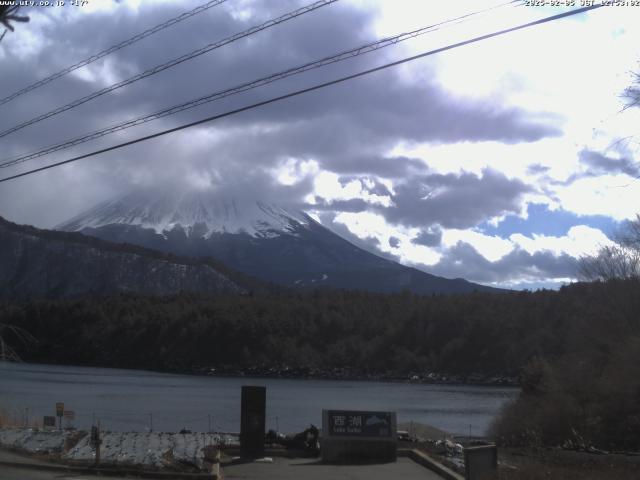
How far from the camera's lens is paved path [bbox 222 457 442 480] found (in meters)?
19.0

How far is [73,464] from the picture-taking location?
1892 cm

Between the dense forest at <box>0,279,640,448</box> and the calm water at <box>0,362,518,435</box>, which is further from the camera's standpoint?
the dense forest at <box>0,279,640,448</box>

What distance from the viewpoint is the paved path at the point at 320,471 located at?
1900 cm

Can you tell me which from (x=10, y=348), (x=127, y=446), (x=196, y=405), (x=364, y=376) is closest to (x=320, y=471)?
(x=127, y=446)

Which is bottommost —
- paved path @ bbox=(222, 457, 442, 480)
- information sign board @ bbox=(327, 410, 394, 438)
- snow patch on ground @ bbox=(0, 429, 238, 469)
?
paved path @ bbox=(222, 457, 442, 480)

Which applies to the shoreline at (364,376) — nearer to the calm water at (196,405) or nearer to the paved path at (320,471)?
the calm water at (196,405)

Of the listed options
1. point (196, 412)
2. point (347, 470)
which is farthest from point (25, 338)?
point (196, 412)

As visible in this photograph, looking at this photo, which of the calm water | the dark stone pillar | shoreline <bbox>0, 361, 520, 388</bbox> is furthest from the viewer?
shoreline <bbox>0, 361, 520, 388</bbox>

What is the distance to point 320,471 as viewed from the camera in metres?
20.0

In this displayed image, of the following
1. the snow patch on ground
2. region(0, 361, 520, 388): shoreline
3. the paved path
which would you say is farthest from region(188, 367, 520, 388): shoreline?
the paved path

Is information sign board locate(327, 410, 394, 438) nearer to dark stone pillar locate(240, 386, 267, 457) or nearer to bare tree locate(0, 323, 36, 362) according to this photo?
dark stone pillar locate(240, 386, 267, 457)

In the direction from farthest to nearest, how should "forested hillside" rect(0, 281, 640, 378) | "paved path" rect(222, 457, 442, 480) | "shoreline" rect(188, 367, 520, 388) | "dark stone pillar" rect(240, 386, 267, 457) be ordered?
1. "forested hillside" rect(0, 281, 640, 378)
2. "shoreline" rect(188, 367, 520, 388)
3. "dark stone pillar" rect(240, 386, 267, 457)
4. "paved path" rect(222, 457, 442, 480)

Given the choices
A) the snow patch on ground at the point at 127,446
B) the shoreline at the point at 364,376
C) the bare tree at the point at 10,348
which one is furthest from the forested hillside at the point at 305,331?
the bare tree at the point at 10,348

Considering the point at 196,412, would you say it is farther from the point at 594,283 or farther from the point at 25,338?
the point at 25,338
